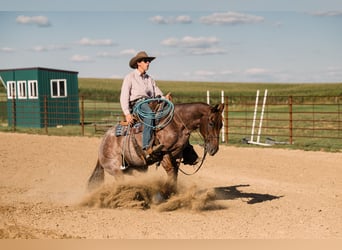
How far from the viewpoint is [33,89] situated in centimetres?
2217

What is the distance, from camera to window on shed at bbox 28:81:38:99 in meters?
22.1

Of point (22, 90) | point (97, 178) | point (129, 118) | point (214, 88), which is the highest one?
point (214, 88)

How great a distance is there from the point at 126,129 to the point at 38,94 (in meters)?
16.0

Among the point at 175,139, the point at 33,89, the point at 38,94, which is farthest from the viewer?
the point at 33,89

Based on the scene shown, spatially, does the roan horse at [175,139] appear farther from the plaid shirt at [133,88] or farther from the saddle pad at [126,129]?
the plaid shirt at [133,88]

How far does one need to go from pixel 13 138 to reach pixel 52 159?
200 inches

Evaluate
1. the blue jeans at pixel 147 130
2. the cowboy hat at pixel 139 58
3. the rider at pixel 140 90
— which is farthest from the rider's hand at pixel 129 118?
the cowboy hat at pixel 139 58

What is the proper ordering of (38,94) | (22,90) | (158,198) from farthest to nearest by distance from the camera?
(22,90), (38,94), (158,198)

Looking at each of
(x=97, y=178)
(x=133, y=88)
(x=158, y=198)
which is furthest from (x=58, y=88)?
(x=158, y=198)

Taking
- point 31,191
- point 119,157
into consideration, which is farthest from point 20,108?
point 119,157

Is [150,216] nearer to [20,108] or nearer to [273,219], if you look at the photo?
[273,219]

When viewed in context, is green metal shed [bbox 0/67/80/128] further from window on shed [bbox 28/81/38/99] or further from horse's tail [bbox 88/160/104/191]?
horse's tail [bbox 88/160/104/191]

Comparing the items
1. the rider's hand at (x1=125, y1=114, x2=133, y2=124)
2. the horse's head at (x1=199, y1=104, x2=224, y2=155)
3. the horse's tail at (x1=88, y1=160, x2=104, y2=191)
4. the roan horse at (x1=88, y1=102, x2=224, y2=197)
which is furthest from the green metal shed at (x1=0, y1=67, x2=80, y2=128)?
the horse's head at (x1=199, y1=104, x2=224, y2=155)

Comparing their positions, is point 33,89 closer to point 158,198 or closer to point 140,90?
point 140,90
